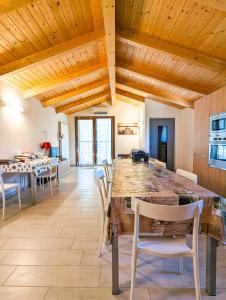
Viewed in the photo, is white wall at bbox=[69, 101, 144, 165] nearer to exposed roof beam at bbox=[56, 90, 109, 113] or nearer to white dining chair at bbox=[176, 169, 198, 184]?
exposed roof beam at bbox=[56, 90, 109, 113]

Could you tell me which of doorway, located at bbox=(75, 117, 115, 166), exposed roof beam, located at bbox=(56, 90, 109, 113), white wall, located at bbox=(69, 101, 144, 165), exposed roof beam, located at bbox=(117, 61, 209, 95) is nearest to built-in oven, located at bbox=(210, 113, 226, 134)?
exposed roof beam, located at bbox=(117, 61, 209, 95)

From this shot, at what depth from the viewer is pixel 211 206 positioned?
160 cm

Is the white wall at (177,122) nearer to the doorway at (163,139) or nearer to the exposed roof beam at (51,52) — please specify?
the doorway at (163,139)

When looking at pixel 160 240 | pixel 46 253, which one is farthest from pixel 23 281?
pixel 160 240

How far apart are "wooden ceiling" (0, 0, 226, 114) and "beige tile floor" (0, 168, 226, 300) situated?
256 centimetres

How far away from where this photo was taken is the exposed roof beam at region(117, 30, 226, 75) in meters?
3.42

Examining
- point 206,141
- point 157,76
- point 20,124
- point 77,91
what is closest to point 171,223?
point 206,141

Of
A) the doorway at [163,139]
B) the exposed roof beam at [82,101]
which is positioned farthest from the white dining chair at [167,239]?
the exposed roof beam at [82,101]

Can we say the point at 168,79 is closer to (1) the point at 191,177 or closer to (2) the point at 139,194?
(1) the point at 191,177

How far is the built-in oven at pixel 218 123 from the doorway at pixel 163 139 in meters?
3.60

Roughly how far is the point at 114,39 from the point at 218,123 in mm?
2285

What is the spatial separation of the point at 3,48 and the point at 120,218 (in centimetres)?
313

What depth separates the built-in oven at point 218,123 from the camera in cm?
359

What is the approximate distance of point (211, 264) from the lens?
1645mm
